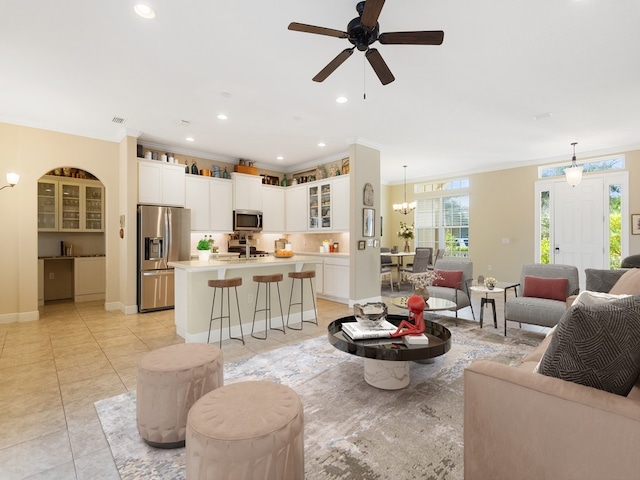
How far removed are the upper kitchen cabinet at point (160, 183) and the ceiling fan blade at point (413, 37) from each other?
188 inches

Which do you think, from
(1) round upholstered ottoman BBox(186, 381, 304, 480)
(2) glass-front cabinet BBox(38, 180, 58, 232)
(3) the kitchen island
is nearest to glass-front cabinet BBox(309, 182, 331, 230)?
(3) the kitchen island

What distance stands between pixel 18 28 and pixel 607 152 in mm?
8997

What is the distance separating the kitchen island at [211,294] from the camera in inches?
155

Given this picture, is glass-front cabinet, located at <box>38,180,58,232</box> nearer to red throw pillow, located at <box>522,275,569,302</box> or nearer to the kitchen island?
the kitchen island

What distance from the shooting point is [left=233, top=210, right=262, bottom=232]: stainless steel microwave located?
6926mm

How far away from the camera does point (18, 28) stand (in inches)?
108

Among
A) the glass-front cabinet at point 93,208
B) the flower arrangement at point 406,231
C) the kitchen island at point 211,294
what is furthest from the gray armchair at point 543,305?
the glass-front cabinet at point 93,208

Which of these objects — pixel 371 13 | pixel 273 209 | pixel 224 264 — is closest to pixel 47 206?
pixel 273 209

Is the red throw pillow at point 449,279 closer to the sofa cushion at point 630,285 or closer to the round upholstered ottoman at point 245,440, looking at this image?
the sofa cushion at point 630,285

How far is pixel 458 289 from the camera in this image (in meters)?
4.93

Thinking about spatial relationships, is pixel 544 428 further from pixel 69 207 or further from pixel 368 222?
pixel 69 207

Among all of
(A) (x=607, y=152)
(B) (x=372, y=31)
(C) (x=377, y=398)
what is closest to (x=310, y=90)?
(B) (x=372, y=31)

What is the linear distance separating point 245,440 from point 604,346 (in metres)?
1.45

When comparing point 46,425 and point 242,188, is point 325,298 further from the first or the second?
point 46,425
